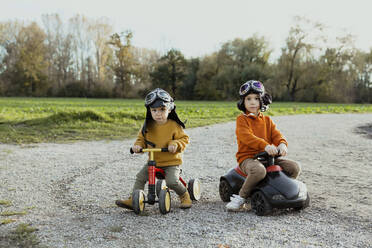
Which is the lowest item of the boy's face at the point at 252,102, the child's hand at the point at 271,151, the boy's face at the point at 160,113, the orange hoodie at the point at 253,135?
the child's hand at the point at 271,151

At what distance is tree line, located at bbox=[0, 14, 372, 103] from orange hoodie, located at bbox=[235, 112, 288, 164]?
4568 cm

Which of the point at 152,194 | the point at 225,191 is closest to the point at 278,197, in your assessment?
the point at 225,191

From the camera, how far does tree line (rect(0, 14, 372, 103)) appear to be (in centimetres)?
4972

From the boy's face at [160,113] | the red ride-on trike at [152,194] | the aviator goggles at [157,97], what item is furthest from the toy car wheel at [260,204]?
the aviator goggles at [157,97]

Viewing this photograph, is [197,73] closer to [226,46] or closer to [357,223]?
[226,46]

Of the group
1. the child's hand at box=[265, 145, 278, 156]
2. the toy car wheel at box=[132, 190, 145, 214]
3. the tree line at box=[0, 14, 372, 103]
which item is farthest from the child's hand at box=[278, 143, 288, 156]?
the tree line at box=[0, 14, 372, 103]

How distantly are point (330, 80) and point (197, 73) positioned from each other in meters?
20.2

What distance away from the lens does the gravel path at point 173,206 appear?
3.42 m

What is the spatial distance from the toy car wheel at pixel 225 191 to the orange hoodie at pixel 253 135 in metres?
0.42

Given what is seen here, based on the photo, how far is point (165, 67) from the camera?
184 ft

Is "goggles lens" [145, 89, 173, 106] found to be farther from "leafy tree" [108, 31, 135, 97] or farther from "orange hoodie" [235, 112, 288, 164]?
"leafy tree" [108, 31, 135, 97]

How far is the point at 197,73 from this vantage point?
58625mm

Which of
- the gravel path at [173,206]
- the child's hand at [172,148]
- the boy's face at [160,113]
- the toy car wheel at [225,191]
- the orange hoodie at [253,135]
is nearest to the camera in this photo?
the gravel path at [173,206]

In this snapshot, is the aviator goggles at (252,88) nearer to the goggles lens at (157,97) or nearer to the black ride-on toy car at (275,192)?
the black ride-on toy car at (275,192)
